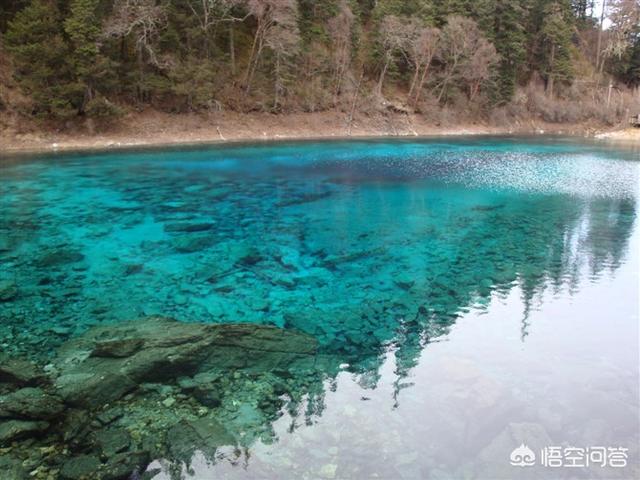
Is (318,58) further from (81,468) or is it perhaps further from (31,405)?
(81,468)

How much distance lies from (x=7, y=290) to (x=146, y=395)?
4.26 m

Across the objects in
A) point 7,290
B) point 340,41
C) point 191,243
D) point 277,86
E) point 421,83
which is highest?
point 340,41

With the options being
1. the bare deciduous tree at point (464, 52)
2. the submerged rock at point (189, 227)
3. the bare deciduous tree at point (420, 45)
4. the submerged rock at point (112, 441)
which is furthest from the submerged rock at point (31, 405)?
the bare deciduous tree at point (464, 52)

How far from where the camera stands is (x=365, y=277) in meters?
8.87

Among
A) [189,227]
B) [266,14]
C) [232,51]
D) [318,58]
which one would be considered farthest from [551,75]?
[189,227]

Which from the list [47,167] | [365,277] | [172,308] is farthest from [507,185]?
[47,167]

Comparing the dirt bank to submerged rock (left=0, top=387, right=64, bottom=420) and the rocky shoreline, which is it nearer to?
the rocky shoreline

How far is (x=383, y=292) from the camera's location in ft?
26.8

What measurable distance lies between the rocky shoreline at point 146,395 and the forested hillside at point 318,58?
24104mm

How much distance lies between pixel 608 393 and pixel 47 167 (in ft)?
67.9

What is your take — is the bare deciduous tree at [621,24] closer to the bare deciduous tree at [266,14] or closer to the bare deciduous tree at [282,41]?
the bare deciduous tree at [282,41]

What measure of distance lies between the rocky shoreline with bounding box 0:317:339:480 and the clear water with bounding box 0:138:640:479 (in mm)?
290

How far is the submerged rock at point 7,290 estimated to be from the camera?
758 cm

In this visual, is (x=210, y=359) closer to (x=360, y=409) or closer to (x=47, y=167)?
(x=360, y=409)
